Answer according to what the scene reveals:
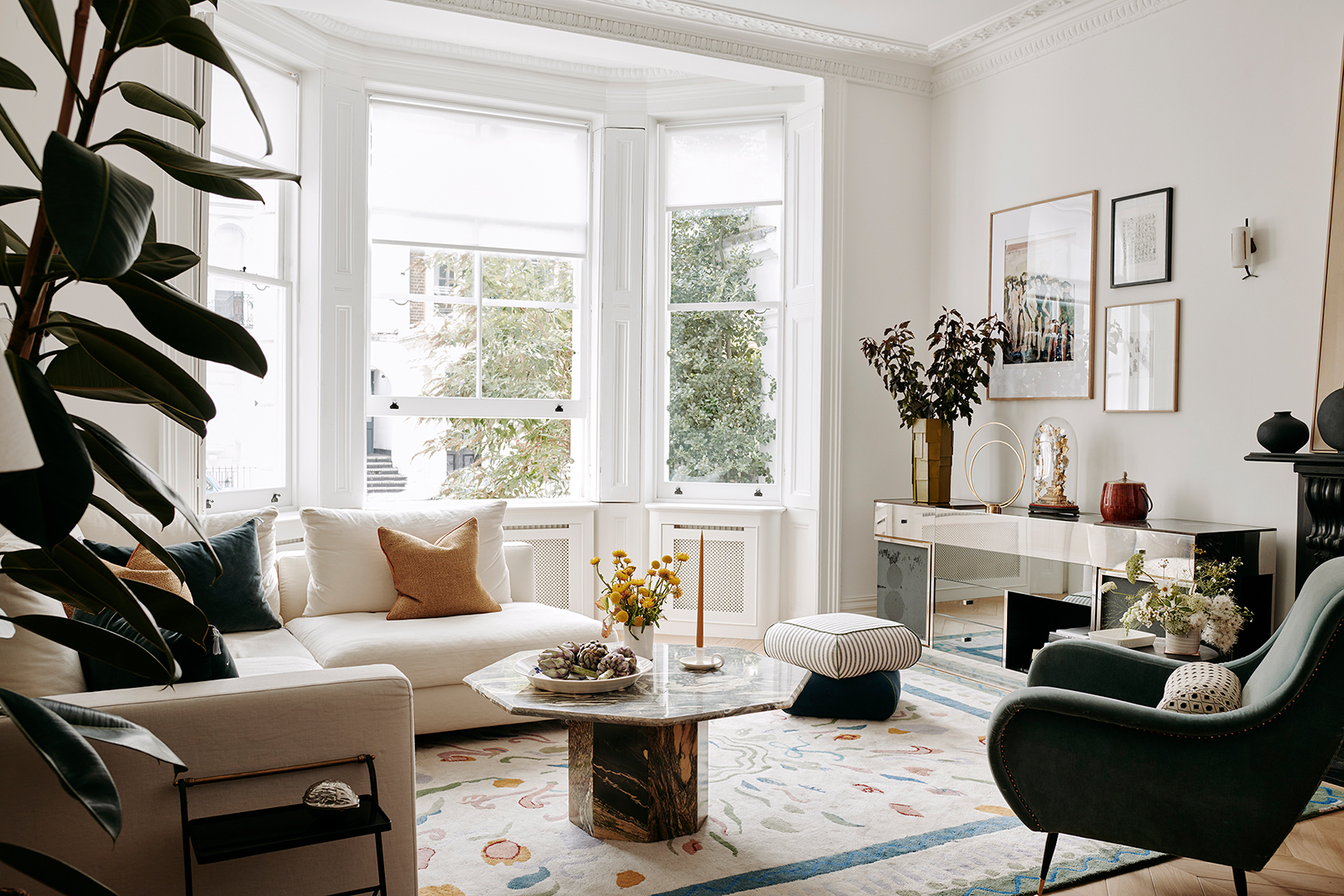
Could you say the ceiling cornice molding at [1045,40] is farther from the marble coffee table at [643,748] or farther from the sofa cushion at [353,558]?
the sofa cushion at [353,558]

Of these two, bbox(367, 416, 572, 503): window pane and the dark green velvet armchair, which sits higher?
bbox(367, 416, 572, 503): window pane

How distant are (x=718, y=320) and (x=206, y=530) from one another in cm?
319

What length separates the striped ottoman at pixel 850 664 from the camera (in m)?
3.80

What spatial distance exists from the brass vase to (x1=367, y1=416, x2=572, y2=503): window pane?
208 cm

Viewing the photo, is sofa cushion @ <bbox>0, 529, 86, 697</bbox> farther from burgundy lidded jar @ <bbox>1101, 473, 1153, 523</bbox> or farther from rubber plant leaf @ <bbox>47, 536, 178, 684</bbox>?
burgundy lidded jar @ <bbox>1101, 473, 1153, 523</bbox>

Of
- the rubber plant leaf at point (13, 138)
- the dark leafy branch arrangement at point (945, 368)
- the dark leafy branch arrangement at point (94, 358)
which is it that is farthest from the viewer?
the dark leafy branch arrangement at point (945, 368)

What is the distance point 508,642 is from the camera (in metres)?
3.55

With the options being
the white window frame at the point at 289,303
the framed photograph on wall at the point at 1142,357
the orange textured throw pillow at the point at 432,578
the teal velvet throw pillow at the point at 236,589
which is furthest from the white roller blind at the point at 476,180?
the framed photograph on wall at the point at 1142,357

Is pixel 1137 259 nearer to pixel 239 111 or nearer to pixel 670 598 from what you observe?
pixel 670 598

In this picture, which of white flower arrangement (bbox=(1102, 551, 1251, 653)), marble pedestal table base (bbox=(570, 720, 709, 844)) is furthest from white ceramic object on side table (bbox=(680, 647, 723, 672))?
white flower arrangement (bbox=(1102, 551, 1251, 653))

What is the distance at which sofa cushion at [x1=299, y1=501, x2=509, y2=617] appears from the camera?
3.88m

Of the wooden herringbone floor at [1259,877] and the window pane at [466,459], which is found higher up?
the window pane at [466,459]

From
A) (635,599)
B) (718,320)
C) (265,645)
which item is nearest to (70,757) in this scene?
(635,599)

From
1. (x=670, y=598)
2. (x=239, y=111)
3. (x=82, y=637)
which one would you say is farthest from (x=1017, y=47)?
(x=82, y=637)
